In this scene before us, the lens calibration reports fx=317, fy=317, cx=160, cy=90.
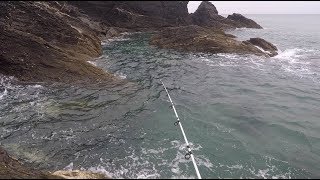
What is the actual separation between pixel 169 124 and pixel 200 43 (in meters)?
19.7

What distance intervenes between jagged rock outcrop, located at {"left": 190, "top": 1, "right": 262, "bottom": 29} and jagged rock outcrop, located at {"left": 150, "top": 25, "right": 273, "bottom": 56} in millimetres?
26177

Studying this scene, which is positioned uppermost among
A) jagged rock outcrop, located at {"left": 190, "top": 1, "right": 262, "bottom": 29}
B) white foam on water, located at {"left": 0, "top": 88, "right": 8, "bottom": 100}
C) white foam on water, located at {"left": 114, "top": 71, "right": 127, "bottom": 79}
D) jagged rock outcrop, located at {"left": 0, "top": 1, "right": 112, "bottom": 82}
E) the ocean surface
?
jagged rock outcrop, located at {"left": 190, "top": 1, "right": 262, "bottom": 29}

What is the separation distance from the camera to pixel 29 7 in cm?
2825

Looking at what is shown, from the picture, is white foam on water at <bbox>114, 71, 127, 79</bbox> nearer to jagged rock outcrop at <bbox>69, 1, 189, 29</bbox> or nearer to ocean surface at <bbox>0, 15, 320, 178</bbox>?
ocean surface at <bbox>0, 15, 320, 178</bbox>

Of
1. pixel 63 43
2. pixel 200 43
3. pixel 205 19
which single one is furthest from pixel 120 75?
pixel 205 19

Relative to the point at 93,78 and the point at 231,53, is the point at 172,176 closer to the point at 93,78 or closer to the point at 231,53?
the point at 93,78

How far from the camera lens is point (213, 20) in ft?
221

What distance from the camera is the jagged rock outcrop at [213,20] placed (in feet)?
208

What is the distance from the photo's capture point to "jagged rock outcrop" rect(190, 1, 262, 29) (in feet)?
208

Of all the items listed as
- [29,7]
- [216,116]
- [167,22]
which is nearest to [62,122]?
[216,116]

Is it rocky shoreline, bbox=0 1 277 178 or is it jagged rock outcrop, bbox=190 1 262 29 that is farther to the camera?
jagged rock outcrop, bbox=190 1 262 29

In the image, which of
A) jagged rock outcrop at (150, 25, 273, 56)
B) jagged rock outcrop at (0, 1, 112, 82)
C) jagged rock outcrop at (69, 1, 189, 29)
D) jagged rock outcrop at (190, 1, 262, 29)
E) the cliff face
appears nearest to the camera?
jagged rock outcrop at (0, 1, 112, 82)

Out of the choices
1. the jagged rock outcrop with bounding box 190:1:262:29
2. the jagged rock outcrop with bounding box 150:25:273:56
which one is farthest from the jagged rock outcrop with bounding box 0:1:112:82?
the jagged rock outcrop with bounding box 190:1:262:29

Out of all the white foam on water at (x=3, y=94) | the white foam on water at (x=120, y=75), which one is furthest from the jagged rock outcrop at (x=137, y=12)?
the white foam on water at (x=3, y=94)
